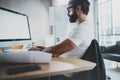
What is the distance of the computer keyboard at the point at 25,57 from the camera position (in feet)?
3.47

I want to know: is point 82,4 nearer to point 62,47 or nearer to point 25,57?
point 62,47

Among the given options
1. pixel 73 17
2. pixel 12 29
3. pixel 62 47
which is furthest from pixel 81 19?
pixel 12 29

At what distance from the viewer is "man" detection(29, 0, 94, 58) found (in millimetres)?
1329

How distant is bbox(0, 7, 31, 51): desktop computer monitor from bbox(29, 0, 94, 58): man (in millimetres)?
305

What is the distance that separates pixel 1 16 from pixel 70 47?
0.57 meters

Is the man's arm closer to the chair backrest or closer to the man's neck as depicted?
the chair backrest

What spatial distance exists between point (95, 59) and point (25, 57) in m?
0.51

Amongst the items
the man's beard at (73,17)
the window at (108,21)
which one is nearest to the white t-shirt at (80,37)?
the man's beard at (73,17)

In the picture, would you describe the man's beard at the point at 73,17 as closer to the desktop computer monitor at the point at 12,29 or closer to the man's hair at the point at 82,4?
the man's hair at the point at 82,4

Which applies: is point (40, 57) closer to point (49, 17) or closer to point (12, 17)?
point (12, 17)

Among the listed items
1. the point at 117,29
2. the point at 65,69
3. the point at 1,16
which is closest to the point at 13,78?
the point at 65,69

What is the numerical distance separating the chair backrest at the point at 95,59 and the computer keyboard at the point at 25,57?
0.35m

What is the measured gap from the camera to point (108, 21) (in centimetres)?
581

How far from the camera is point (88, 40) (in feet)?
4.77
